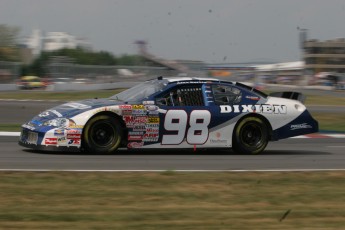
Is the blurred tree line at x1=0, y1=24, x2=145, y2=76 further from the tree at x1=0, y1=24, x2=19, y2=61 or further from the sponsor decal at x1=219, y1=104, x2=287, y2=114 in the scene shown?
the sponsor decal at x1=219, y1=104, x2=287, y2=114

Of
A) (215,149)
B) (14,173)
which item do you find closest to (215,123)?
(215,149)

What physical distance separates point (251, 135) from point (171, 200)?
525cm

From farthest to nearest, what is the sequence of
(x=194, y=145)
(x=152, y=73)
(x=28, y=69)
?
(x=28, y=69) < (x=152, y=73) < (x=194, y=145)

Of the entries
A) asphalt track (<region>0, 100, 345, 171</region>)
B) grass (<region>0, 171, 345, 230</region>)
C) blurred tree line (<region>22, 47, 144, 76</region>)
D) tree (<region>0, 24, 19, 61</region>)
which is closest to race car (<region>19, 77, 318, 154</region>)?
asphalt track (<region>0, 100, 345, 171</region>)

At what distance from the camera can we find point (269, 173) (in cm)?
932

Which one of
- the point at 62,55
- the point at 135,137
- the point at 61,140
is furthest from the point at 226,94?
the point at 62,55

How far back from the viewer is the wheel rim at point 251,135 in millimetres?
11977

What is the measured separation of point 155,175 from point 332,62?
131m

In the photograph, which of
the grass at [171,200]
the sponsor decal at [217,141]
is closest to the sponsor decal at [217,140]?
the sponsor decal at [217,141]

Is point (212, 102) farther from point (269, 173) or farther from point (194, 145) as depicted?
point (269, 173)

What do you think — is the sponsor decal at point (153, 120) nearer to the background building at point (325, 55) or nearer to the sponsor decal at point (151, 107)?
the sponsor decal at point (151, 107)

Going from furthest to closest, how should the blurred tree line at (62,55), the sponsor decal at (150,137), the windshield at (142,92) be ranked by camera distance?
the blurred tree line at (62,55), the windshield at (142,92), the sponsor decal at (150,137)

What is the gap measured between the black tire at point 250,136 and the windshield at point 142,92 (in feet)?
5.12

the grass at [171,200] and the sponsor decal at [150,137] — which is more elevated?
the sponsor decal at [150,137]
